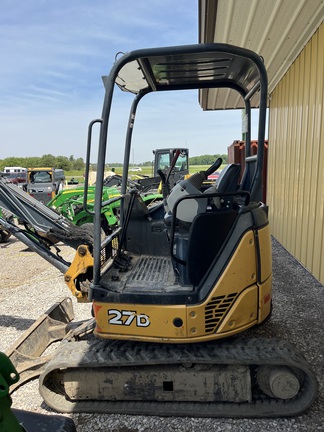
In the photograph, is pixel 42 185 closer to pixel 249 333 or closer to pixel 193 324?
pixel 249 333

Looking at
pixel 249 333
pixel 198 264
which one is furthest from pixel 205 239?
pixel 249 333

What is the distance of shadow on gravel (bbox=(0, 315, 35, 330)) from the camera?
14.5ft

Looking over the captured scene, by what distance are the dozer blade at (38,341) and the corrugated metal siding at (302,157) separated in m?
3.71

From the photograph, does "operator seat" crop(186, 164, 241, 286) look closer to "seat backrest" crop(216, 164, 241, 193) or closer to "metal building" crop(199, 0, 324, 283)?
"seat backrest" crop(216, 164, 241, 193)

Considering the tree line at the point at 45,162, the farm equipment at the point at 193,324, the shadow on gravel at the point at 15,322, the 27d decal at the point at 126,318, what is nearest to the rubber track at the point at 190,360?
the farm equipment at the point at 193,324

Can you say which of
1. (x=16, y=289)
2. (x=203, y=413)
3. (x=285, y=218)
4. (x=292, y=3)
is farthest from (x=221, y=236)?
(x=285, y=218)

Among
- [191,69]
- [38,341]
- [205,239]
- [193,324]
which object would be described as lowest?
[38,341]

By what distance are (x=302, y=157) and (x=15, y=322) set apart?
5.19 meters

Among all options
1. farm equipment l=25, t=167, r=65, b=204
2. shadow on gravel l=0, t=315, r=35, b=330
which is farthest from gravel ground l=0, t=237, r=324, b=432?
farm equipment l=25, t=167, r=65, b=204

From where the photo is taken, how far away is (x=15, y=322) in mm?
4531

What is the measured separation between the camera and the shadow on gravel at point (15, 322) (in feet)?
14.5

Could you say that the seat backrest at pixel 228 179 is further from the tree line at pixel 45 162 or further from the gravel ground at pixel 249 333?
the tree line at pixel 45 162

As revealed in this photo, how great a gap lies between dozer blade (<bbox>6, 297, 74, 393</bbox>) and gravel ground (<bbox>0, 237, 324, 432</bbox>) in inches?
5.6

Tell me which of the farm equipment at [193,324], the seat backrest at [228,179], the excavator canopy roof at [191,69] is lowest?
the farm equipment at [193,324]
